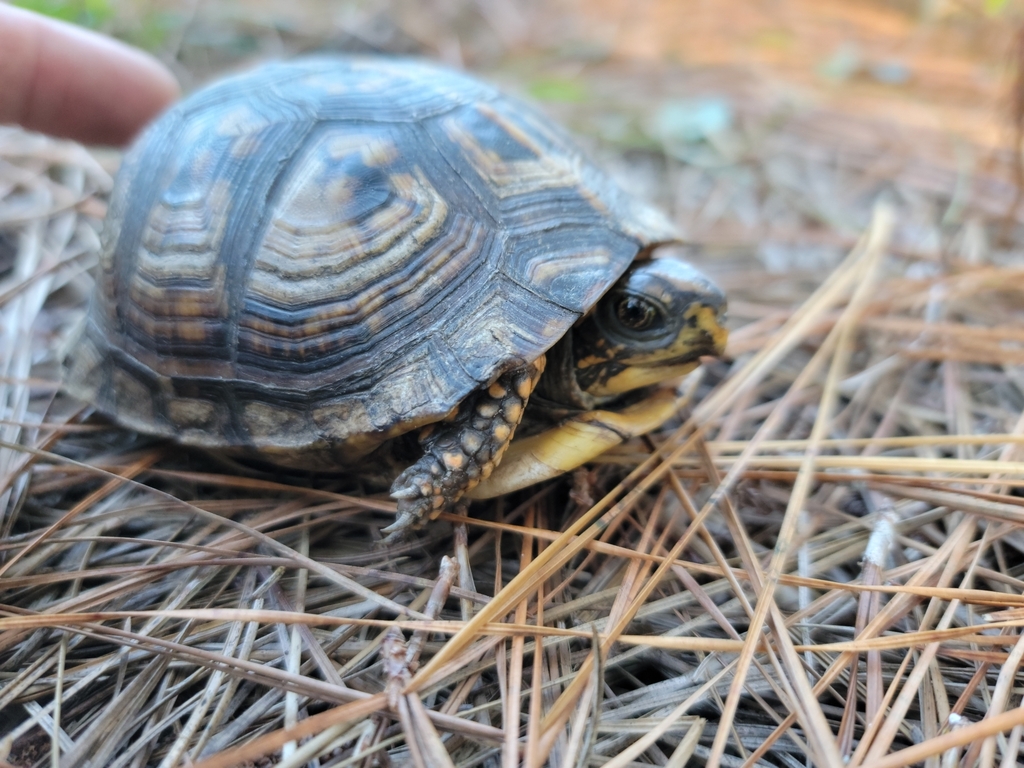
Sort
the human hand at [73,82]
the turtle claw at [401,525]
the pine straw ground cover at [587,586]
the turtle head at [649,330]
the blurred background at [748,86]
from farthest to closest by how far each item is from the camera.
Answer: the blurred background at [748,86] < the human hand at [73,82] < the turtle head at [649,330] < the turtle claw at [401,525] < the pine straw ground cover at [587,586]

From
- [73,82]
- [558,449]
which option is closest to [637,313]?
[558,449]

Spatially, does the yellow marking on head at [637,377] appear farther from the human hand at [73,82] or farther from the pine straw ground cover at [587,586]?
the human hand at [73,82]

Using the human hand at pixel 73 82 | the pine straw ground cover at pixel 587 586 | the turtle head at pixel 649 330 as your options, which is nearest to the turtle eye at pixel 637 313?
the turtle head at pixel 649 330

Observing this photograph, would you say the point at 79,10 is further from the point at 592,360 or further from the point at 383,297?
the point at 592,360

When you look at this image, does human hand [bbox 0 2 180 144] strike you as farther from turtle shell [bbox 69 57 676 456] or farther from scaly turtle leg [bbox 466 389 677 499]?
scaly turtle leg [bbox 466 389 677 499]

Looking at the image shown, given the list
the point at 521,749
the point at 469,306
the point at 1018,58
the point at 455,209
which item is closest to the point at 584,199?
the point at 455,209

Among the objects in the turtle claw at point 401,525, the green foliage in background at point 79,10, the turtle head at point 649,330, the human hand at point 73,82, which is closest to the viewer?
the turtle claw at point 401,525

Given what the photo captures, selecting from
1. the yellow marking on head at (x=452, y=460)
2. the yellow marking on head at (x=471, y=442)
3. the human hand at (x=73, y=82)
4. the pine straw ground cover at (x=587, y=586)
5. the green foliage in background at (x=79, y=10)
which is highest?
the green foliage in background at (x=79, y=10)

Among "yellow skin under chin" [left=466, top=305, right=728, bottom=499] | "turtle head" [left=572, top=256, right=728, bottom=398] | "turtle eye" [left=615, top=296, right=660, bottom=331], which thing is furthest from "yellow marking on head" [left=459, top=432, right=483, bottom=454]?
"turtle eye" [left=615, top=296, right=660, bottom=331]
